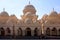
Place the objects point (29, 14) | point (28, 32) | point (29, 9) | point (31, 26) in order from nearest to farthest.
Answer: point (31, 26)
point (28, 32)
point (29, 14)
point (29, 9)

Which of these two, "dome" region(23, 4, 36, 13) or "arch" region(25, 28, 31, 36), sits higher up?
"dome" region(23, 4, 36, 13)

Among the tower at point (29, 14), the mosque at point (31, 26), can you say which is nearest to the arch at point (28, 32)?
the mosque at point (31, 26)

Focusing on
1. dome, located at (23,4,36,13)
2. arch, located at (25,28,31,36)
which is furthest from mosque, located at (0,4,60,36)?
dome, located at (23,4,36,13)

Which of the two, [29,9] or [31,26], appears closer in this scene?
[31,26]

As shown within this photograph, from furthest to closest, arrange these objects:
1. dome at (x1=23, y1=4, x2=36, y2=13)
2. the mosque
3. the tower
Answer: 1. dome at (x1=23, y1=4, x2=36, y2=13)
2. the tower
3. the mosque

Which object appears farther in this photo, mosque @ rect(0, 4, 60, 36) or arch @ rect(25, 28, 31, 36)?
arch @ rect(25, 28, 31, 36)

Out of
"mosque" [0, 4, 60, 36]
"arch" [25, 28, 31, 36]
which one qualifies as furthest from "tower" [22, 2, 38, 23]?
"arch" [25, 28, 31, 36]

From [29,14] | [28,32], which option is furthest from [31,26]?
[29,14]

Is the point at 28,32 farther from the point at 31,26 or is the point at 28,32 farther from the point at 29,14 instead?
the point at 29,14

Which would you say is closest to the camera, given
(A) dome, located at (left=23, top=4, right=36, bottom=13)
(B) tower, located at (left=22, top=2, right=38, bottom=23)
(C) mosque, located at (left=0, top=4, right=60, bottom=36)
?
(C) mosque, located at (left=0, top=4, right=60, bottom=36)

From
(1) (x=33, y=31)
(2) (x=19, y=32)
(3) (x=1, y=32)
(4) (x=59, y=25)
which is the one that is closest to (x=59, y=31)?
(4) (x=59, y=25)

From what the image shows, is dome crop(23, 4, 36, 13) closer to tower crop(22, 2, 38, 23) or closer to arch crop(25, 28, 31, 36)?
tower crop(22, 2, 38, 23)

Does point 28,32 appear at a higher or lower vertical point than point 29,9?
lower

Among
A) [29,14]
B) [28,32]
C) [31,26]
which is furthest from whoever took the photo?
[29,14]
